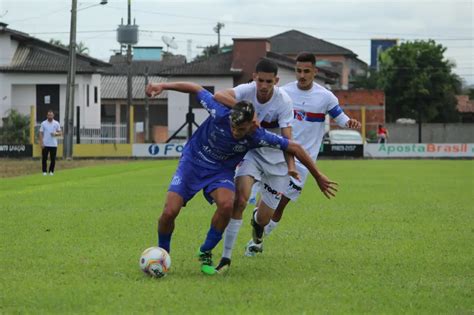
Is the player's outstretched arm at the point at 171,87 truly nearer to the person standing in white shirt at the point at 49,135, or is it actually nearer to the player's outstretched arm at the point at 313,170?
the player's outstretched arm at the point at 313,170

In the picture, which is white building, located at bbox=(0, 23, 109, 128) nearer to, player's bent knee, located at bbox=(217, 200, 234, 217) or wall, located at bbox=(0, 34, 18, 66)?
wall, located at bbox=(0, 34, 18, 66)

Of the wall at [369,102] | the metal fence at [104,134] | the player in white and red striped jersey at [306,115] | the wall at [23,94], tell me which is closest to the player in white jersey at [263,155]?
the player in white and red striped jersey at [306,115]

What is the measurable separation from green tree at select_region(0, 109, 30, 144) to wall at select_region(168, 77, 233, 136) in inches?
328

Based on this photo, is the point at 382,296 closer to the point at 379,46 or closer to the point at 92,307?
the point at 92,307

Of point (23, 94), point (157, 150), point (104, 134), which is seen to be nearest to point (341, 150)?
point (157, 150)

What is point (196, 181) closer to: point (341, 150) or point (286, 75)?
point (341, 150)

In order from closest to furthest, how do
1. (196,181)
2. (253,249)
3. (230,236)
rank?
1. (196,181)
2. (230,236)
3. (253,249)

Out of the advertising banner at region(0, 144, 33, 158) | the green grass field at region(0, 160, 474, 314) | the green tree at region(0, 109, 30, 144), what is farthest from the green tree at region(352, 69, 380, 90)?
the green grass field at region(0, 160, 474, 314)

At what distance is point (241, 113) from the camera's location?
9453 millimetres

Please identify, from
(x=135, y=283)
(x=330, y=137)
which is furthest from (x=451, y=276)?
(x=330, y=137)

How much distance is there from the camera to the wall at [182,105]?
5875 cm

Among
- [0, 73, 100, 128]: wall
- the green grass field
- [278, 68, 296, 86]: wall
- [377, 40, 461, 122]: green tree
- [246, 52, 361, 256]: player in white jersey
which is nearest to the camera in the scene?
the green grass field

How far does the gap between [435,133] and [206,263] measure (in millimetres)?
68083

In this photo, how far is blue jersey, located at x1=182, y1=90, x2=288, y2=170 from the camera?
32.2 feet
